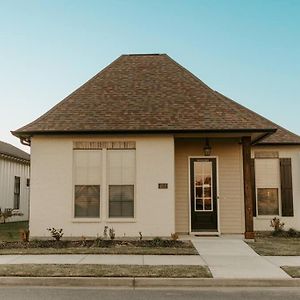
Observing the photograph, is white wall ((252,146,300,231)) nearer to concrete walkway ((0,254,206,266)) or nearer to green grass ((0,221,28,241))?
concrete walkway ((0,254,206,266))

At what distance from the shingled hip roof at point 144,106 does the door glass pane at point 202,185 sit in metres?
1.95

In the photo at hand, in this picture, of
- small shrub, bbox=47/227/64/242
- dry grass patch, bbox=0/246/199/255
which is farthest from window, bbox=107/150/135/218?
dry grass patch, bbox=0/246/199/255

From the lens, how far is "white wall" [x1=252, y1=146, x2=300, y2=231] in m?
16.2

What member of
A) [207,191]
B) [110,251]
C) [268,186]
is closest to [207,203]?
[207,191]

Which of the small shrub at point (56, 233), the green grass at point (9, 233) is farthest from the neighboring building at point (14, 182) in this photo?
the small shrub at point (56, 233)

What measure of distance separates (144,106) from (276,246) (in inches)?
242

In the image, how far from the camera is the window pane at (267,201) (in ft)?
53.7

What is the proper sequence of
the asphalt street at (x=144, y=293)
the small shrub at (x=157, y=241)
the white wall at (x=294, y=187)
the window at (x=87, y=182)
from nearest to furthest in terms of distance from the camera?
1. the asphalt street at (x=144, y=293)
2. the small shrub at (x=157, y=241)
3. the window at (x=87, y=182)
4. the white wall at (x=294, y=187)

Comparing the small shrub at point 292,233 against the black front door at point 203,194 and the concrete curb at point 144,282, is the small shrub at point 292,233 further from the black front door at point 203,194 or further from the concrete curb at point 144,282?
the concrete curb at point 144,282

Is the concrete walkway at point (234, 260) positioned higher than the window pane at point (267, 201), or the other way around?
the window pane at point (267, 201)

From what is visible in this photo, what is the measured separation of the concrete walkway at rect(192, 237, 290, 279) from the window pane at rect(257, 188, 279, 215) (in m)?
3.31

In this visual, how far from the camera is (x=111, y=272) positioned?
862 cm

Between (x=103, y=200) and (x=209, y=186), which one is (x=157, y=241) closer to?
(x=103, y=200)

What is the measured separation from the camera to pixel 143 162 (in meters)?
13.8
